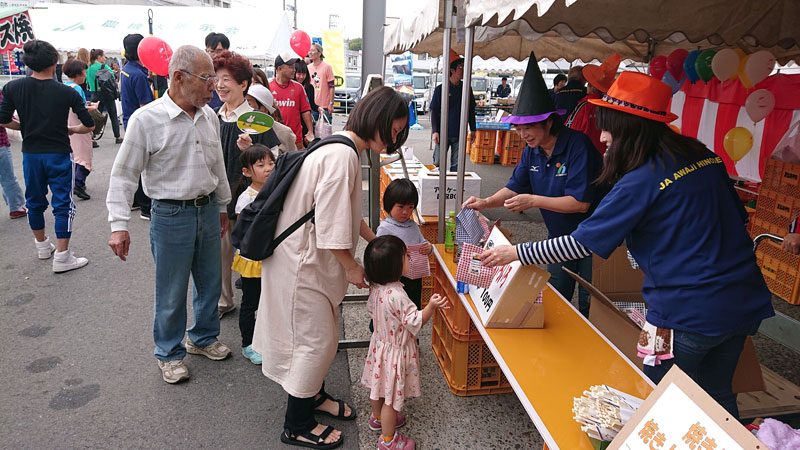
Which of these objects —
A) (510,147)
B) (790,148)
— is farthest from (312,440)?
(510,147)

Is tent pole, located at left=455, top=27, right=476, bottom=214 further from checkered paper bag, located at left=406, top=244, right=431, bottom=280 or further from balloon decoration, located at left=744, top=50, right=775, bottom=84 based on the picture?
balloon decoration, located at left=744, top=50, right=775, bottom=84

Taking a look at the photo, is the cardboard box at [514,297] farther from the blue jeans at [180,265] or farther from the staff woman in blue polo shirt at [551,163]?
the blue jeans at [180,265]

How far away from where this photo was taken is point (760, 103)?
5.13 meters

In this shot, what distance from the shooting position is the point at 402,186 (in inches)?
126

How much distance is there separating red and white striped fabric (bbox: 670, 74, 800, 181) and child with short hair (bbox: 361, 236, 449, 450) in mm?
4588

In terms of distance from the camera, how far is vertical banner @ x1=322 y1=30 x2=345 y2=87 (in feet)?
51.9

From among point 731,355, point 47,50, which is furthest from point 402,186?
point 47,50

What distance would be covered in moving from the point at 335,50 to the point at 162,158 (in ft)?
46.4

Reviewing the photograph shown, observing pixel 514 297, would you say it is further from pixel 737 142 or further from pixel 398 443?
pixel 737 142

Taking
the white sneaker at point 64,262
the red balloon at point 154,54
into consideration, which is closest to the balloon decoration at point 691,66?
the red balloon at point 154,54

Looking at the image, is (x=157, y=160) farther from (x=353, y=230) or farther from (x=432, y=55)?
(x=432, y=55)

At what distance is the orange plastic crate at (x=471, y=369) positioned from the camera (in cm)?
307

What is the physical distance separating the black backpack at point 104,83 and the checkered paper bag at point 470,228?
35.8 ft

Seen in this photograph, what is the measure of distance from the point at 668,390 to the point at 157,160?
2742 millimetres
